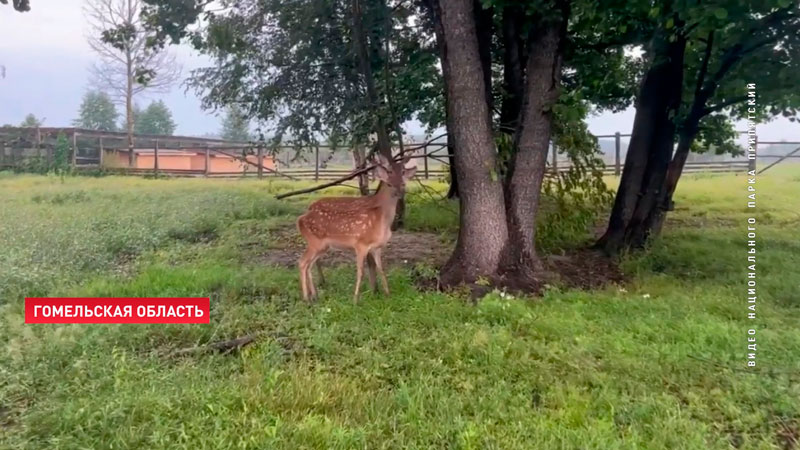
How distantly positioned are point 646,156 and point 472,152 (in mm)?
2929

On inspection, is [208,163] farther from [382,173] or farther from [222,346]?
[222,346]

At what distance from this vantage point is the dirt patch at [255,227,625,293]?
237 inches

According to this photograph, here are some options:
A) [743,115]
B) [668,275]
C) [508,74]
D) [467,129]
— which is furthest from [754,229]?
[467,129]

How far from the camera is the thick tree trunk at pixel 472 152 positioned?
5.55 metres

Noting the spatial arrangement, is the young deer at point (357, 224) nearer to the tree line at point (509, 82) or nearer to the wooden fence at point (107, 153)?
the tree line at point (509, 82)

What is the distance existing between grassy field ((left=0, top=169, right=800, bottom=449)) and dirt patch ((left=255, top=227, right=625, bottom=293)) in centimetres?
22

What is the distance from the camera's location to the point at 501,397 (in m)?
3.33

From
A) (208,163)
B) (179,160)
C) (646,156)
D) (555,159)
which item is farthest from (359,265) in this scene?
(179,160)

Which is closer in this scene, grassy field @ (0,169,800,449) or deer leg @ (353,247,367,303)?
grassy field @ (0,169,800,449)

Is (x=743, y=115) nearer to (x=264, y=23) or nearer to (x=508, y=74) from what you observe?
(x=508, y=74)

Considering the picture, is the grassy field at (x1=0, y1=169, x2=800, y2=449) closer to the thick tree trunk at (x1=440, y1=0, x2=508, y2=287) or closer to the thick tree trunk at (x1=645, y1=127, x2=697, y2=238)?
the thick tree trunk at (x1=440, y1=0, x2=508, y2=287)

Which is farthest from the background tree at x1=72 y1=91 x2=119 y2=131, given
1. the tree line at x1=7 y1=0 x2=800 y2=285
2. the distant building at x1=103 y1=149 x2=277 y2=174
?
the tree line at x1=7 y1=0 x2=800 y2=285

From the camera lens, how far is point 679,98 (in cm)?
743

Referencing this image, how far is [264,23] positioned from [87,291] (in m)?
5.22
